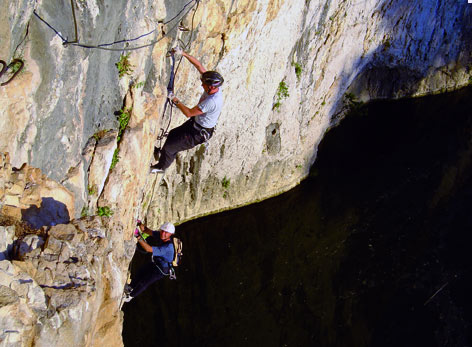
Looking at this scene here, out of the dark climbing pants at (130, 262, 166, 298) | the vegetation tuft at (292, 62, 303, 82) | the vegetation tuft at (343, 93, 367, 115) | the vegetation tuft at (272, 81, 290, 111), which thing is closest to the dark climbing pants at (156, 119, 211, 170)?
the dark climbing pants at (130, 262, 166, 298)

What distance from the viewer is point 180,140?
10.6 m

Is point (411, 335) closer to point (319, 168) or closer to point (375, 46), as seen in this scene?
point (319, 168)

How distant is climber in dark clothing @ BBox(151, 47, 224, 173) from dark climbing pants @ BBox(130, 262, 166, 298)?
2157 mm

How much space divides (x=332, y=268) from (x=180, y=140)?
7.33 meters

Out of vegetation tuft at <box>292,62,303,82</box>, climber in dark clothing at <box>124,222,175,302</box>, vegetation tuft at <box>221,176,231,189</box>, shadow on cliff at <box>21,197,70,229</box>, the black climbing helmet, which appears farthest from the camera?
vegetation tuft at <box>292,62,303,82</box>

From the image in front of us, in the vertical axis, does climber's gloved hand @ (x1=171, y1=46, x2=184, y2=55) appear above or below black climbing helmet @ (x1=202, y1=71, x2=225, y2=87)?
above

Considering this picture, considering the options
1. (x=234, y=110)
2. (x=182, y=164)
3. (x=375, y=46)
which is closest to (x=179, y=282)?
(x=182, y=164)

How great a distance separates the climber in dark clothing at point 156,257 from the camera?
9.75m

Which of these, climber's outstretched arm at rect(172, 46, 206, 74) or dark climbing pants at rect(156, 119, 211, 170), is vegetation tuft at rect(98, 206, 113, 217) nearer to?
dark climbing pants at rect(156, 119, 211, 170)

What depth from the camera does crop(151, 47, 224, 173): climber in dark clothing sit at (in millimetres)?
9328

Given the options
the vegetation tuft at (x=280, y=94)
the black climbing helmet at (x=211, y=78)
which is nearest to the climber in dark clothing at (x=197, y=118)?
the black climbing helmet at (x=211, y=78)

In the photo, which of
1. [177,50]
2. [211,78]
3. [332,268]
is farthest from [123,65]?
[332,268]

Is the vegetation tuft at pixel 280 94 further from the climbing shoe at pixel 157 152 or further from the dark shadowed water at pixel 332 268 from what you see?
the climbing shoe at pixel 157 152

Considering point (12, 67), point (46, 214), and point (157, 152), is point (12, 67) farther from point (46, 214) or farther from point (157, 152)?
point (157, 152)
